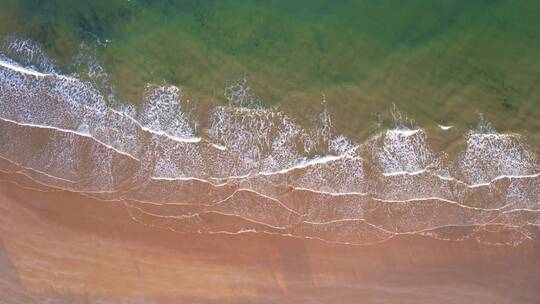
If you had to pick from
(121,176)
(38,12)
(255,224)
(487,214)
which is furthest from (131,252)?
(487,214)

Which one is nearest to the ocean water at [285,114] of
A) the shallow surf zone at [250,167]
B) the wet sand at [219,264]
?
the shallow surf zone at [250,167]

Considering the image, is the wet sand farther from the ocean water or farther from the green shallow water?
the green shallow water

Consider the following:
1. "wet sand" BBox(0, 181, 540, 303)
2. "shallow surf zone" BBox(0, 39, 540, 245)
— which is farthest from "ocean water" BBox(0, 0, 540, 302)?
"wet sand" BBox(0, 181, 540, 303)

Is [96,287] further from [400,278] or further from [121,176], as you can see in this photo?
[400,278]

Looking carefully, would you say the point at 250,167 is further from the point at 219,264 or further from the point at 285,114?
the point at 219,264

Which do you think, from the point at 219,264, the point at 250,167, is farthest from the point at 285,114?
the point at 219,264

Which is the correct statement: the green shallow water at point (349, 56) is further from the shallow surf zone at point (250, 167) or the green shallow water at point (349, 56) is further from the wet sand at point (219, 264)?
the wet sand at point (219, 264)

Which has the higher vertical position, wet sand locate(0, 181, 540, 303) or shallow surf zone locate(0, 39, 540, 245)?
shallow surf zone locate(0, 39, 540, 245)

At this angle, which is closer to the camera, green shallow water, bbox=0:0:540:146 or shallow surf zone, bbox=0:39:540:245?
shallow surf zone, bbox=0:39:540:245
